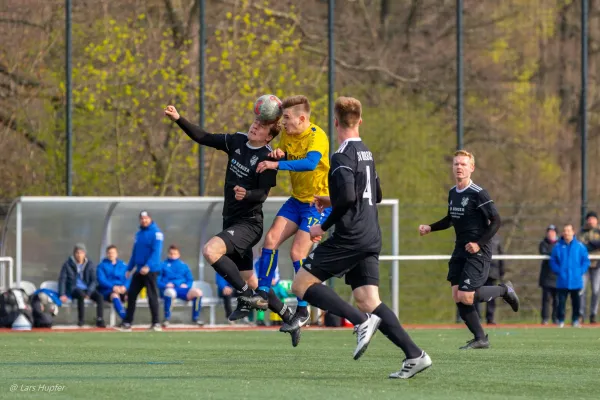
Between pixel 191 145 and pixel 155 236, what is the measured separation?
819 cm

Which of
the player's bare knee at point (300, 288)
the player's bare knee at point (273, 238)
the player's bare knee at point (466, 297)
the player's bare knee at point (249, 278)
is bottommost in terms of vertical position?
the player's bare knee at point (466, 297)

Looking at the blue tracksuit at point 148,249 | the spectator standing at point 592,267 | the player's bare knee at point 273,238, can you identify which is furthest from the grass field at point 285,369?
the spectator standing at point 592,267

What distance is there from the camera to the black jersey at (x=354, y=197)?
29.7 feet

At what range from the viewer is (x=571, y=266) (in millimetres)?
21297

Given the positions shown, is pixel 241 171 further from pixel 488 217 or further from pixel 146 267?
pixel 146 267

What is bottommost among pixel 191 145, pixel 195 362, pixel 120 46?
pixel 195 362

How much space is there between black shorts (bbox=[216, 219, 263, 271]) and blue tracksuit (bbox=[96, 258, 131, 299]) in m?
8.63

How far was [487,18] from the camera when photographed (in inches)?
1300

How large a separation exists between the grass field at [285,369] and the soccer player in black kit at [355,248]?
34 centimetres

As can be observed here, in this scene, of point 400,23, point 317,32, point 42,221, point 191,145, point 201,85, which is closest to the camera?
point 42,221

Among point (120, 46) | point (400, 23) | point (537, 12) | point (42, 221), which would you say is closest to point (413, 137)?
point (400, 23)

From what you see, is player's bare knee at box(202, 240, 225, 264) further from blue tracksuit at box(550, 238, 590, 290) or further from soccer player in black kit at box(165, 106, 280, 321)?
blue tracksuit at box(550, 238, 590, 290)

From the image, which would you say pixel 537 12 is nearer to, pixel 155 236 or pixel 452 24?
pixel 452 24

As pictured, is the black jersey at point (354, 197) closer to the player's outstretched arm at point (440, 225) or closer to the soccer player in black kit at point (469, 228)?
the player's outstretched arm at point (440, 225)
